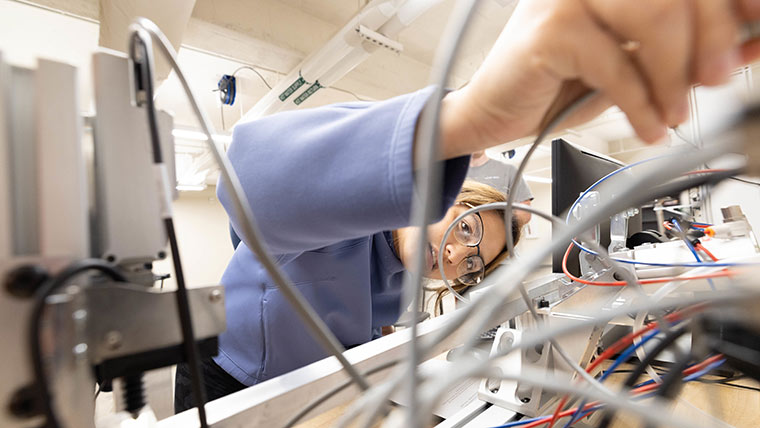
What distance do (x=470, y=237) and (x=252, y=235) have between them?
0.83m

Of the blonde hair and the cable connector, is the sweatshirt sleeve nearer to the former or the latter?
the blonde hair

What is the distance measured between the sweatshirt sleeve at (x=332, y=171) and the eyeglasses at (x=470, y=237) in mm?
621

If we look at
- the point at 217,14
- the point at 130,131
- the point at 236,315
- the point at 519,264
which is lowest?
the point at 236,315

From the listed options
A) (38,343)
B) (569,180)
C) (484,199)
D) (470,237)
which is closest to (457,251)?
(470,237)

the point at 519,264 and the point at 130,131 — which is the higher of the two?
the point at 130,131

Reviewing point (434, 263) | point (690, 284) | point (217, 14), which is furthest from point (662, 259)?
point (217, 14)

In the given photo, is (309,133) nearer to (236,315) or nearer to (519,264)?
(519,264)

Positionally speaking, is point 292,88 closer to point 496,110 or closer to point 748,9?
point 496,110

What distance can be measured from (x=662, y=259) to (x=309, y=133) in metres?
0.87

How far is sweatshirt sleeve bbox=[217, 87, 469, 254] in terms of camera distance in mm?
344

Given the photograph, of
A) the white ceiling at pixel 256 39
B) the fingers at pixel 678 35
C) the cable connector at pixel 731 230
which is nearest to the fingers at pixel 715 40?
the fingers at pixel 678 35

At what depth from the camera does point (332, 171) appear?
1.23ft

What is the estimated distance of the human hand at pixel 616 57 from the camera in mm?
213

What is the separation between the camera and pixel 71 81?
9.3 inches
